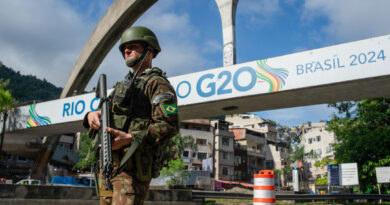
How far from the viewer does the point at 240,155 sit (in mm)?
54938

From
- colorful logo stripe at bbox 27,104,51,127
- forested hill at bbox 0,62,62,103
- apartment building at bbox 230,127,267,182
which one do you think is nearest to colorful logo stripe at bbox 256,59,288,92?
colorful logo stripe at bbox 27,104,51,127

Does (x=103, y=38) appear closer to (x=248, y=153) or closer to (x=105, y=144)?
(x=105, y=144)

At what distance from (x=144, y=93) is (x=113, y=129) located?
0.38 metres

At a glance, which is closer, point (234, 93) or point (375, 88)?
point (375, 88)

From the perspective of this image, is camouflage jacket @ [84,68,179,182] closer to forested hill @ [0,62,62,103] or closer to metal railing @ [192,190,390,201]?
metal railing @ [192,190,390,201]

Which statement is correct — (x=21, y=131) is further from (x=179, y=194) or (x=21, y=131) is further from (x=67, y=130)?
(x=179, y=194)

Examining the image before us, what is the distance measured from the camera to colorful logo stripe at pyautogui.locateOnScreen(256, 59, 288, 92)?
1152cm

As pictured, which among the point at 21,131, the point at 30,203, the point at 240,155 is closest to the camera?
the point at 30,203

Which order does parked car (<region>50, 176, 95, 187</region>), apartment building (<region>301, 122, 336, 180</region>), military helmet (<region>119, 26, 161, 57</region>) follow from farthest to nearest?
1. apartment building (<region>301, 122, 336, 180</region>)
2. parked car (<region>50, 176, 95, 187</region>)
3. military helmet (<region>119, 26, 161, 57</region>)

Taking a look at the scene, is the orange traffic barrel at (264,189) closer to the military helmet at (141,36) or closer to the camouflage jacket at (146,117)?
the camouflage jacket at (146,117)

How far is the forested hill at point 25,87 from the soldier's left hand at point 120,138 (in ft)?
427

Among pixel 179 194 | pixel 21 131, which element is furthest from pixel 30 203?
pixel 21 131

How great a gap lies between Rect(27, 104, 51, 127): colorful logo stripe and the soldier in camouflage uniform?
53.1 feet

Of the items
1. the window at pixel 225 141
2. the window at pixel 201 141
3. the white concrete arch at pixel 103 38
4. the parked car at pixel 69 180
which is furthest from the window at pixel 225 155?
the white concrete arch at pixel 103 38
